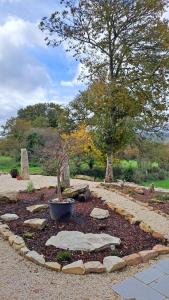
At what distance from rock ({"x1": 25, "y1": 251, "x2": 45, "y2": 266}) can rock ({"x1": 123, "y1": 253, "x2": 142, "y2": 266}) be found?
3.84 ft

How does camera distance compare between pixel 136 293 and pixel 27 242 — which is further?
pixel 27 242

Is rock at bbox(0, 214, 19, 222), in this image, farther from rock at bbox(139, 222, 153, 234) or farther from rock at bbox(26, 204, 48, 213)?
rock at bbox(139, 222, 153, 234)

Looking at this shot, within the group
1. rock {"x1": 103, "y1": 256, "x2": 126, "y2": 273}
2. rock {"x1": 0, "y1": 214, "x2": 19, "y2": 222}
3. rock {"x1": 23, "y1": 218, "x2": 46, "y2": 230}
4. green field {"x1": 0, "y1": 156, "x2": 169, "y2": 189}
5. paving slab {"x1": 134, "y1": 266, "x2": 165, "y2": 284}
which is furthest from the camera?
green field {"x1": 0, "y1": 156, "x2": 169, "y2": 189}

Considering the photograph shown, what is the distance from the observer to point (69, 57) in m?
13.9

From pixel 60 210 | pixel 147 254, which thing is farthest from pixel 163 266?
pixel 60 210

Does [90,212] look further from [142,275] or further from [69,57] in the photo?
[69,57]

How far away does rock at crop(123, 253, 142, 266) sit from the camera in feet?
15.9

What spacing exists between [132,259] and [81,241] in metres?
0.93

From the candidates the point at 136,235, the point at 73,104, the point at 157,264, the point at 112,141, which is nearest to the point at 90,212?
the point at 136,235

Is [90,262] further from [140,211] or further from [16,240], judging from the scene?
[140,211]

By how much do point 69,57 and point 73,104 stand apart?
4.05m

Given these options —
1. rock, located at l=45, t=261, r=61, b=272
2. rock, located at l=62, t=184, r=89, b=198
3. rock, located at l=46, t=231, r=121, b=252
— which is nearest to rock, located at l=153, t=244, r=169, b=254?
rock, located at l=46, t=231, r=121, b=252

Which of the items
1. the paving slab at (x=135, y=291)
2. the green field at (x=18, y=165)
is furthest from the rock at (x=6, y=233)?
the green field at (x=18, y=165)

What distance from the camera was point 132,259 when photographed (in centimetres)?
490
